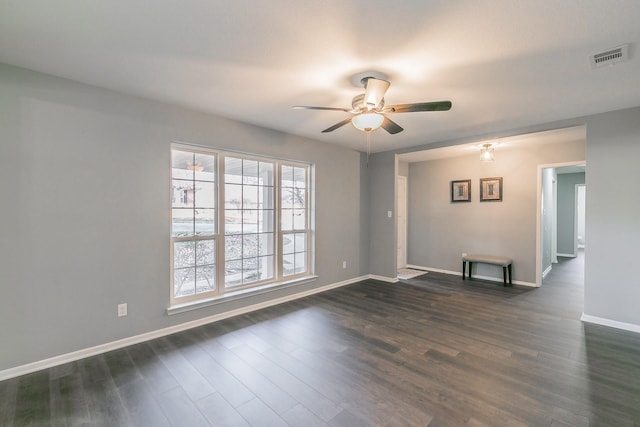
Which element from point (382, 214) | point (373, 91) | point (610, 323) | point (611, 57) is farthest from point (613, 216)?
point (373, 91)

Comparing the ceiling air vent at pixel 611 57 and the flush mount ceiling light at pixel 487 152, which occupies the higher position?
the ceiling air vent at pixel 611 57

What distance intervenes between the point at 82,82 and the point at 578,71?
4470mm

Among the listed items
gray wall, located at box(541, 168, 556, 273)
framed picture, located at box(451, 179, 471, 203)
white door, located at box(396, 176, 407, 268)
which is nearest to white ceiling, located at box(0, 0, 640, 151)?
framed picture, located at box(451, 179, 471, 203)

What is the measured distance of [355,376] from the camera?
2.35 meters

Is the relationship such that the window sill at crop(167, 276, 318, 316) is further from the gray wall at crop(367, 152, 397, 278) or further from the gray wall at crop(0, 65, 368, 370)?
the gray wall at crop(367, 152, 397, 278)

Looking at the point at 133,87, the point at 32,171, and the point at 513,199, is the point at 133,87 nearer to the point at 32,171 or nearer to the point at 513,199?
the point at 32,171

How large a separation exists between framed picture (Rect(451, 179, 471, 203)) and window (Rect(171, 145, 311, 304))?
3364mm

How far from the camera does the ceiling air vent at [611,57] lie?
6.85ft

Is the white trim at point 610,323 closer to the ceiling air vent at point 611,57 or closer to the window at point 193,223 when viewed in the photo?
the ceiling air vent at point 611,57

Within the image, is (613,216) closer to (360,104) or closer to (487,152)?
(487,152)

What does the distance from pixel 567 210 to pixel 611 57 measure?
784 cm

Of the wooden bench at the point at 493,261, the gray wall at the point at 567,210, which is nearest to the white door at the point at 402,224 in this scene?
the wooden bench at the point at 493,261

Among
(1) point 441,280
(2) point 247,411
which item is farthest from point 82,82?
(1) point 441,280

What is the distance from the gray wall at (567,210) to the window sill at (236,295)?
26.5ft
